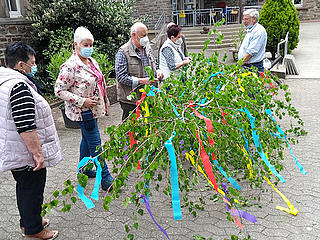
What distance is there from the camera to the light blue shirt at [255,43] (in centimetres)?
543

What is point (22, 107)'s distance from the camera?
2.57m

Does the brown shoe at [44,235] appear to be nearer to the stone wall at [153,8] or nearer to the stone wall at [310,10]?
the stone wall at [153,8]

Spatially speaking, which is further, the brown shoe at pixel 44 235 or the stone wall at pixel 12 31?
the stone wall at pixel 12 31

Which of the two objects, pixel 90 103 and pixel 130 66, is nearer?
pixel 90 103

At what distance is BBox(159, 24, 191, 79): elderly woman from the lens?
482 cm

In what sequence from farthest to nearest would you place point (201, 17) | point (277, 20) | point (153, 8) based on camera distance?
point (201, 17)
point (153, 8)
point (277, 20)

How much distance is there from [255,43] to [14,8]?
659 centimetres

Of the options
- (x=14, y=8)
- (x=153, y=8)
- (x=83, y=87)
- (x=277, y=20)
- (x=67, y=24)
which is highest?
(x=153, y=8)

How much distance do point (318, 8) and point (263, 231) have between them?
2354 centimetres

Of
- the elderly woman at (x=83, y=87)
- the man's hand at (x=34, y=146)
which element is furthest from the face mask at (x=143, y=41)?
the man's hand at (x=34, y=146)

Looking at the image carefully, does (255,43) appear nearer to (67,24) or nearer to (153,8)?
(67,24)

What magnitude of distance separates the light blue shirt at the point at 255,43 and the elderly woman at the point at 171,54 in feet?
4.21

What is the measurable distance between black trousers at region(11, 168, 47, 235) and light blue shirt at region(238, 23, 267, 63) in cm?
396

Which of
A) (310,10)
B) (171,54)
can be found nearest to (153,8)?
(310,10)
